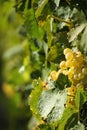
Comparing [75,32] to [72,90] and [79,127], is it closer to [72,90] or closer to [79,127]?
[72,90]

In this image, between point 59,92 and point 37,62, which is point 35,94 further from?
point 37,62

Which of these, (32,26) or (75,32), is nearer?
(75,32)

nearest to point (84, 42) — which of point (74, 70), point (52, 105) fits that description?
point (74, 70)

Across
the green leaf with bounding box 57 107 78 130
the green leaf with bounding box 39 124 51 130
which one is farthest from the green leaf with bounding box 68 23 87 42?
the green leaf with bounding box 39 124 51 130

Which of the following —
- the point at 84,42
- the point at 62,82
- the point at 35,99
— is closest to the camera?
the point at 84,42

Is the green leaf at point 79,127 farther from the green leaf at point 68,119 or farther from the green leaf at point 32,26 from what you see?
the green leaf at point 32,26

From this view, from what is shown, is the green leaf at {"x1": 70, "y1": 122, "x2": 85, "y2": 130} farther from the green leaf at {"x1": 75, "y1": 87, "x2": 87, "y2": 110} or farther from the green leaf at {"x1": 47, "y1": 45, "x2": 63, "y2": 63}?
the green leaf at {"x1": 47, "y1": 45, "x2": 63, "y2": 63}

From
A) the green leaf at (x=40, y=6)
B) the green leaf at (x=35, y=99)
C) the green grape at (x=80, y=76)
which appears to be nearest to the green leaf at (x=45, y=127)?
the green leaf at (x=35, y=99)
